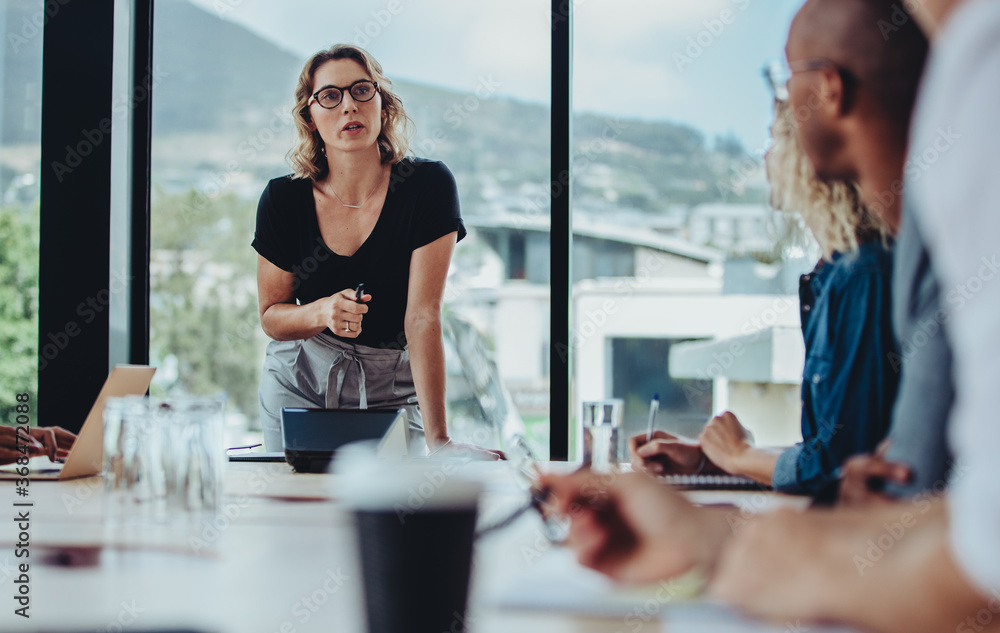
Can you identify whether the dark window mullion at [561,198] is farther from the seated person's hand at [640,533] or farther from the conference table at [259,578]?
Answer: the seated person's hand at [640,533]

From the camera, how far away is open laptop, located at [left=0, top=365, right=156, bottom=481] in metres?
1.62

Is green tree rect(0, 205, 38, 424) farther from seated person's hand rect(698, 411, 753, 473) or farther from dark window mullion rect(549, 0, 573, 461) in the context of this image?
seated person's hand rect(698, 411, 753, 473)

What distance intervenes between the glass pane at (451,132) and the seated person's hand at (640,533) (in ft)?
7.46

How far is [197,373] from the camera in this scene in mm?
4258

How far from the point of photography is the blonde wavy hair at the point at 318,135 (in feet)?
9.04

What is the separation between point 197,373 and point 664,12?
2807 millimetres

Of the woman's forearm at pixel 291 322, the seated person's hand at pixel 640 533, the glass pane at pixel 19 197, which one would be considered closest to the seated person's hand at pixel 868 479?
the seated person's hand at pixel 640 533

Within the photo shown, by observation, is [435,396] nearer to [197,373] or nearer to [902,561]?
[902,561]

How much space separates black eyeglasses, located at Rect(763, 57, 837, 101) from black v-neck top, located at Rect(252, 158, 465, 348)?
132 centimetres

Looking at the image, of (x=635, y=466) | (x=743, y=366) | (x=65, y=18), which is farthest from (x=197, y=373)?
(x=635, y=466)

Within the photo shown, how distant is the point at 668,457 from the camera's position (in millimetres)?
1700

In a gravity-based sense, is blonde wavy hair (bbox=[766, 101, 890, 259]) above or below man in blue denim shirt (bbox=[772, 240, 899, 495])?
above

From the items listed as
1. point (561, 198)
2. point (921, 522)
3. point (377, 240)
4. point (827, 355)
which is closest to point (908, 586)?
point (921, 522)

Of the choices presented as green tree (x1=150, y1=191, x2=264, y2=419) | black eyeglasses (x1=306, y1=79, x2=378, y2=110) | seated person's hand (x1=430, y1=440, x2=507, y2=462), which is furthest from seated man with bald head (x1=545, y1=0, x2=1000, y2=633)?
green tree (x1=150, y1=191, x2=264, y2=419)
